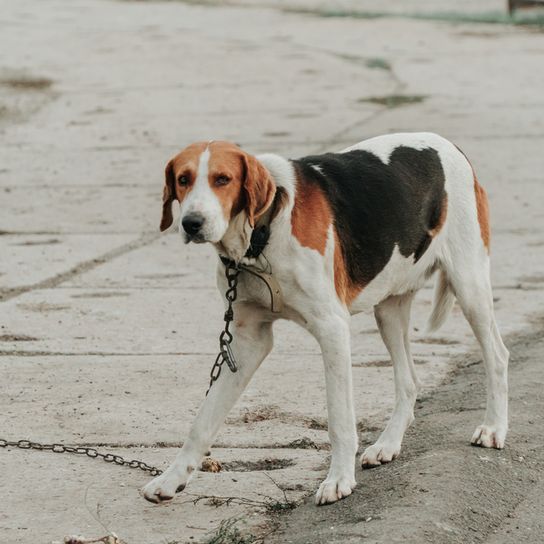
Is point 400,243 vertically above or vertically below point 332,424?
above

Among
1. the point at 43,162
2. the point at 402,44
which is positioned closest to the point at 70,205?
the point at 43,162

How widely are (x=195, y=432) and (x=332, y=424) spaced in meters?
0.55

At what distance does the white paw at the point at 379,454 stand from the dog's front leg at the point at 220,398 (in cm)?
62

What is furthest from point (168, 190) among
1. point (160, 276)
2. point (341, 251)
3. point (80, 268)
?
point (80, 268)

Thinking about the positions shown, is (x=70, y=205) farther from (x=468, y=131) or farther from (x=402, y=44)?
(x=402, y=44)

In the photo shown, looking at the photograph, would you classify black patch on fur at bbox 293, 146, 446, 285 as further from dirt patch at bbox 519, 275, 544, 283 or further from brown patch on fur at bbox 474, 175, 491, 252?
dirt patch at bbox 519, 275, 544, 283

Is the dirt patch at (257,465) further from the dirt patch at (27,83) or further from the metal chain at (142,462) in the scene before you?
the dirt patch at (27,83)

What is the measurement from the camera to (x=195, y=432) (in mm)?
5457

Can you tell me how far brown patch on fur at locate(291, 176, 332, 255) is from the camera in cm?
534

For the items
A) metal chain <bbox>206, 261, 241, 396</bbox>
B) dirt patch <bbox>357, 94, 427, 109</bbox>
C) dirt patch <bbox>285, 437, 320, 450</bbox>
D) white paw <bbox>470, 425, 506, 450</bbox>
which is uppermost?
metal chain <bbox>206, 261, 241, 396</bbox>

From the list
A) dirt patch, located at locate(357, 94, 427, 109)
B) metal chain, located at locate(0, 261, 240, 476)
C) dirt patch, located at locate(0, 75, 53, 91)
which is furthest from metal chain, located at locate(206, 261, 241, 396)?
dirt patch, located at locate(0, 75, 53, 91)

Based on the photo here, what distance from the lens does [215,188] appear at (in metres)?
5.04

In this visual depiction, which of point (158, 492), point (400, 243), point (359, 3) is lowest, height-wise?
point (359, 3)

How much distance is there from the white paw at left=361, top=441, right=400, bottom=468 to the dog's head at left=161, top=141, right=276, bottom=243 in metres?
1.21
